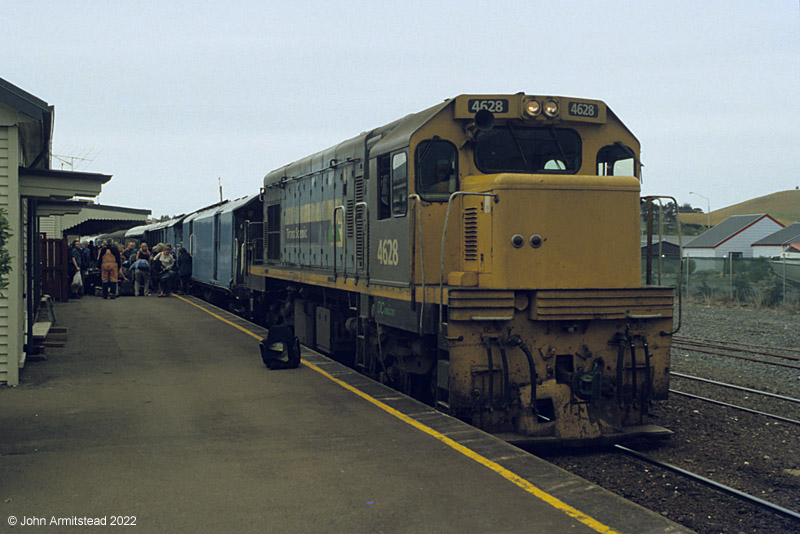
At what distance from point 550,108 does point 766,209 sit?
135402 mm

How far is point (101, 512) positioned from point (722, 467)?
5.46 metres

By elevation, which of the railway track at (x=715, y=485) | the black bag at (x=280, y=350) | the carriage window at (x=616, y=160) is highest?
the carriage window at (x=616, y=160)

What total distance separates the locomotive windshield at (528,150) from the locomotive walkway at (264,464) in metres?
2.73

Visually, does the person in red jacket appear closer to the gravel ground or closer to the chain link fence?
the chain link fence

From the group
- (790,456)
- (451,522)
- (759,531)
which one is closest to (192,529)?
(451,522)

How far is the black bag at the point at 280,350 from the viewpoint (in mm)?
10273

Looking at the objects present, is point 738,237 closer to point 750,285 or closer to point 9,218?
point 750,285

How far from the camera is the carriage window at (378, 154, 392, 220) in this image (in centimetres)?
846

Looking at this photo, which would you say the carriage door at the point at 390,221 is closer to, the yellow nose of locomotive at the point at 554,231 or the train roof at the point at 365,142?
the train roof at the point at 365,142

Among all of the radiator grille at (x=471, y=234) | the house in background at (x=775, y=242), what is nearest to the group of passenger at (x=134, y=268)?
the radiator grille at (x=471, y=234)

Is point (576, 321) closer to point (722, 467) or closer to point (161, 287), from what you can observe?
point (722, 467)

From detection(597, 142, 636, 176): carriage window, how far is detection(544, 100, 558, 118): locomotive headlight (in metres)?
0.77

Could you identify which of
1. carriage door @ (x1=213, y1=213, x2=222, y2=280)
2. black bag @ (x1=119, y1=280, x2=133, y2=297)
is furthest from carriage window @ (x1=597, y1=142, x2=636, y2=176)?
black bag @ (x1=119, y1=280, x2=133, y2=297)

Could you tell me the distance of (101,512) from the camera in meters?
4.80
